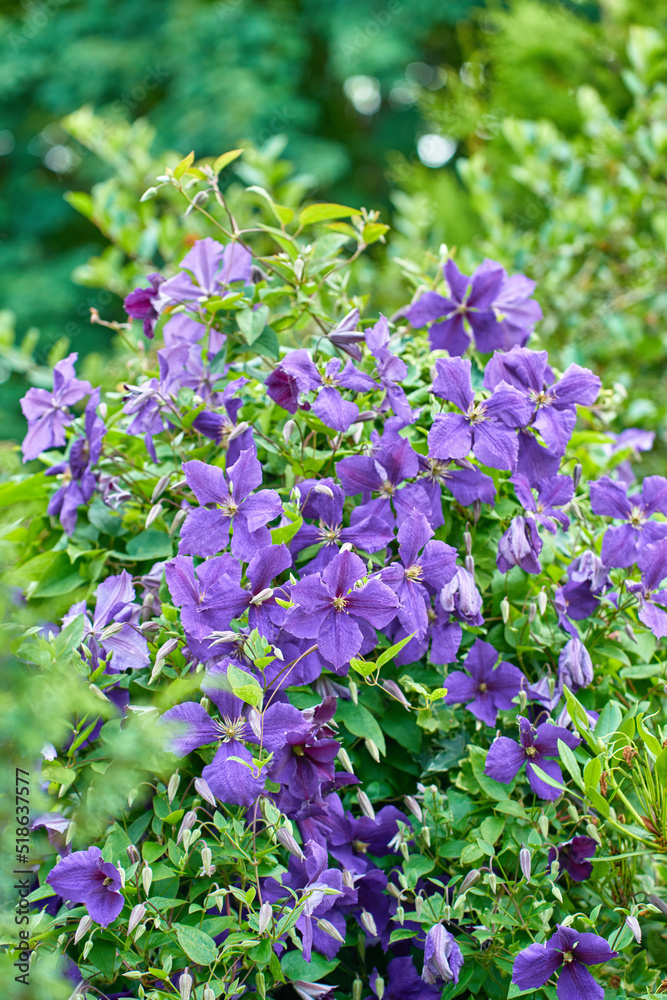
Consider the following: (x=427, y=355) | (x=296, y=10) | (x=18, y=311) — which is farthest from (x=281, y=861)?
(x=296, y=10)

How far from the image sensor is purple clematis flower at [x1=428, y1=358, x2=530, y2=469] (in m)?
0.95

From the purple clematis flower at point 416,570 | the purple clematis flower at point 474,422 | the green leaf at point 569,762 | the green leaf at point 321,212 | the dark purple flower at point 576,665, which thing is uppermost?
the green leaf at point 321,212

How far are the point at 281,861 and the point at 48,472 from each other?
2.15 ft

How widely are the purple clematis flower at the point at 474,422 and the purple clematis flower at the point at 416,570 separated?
0.10 meters

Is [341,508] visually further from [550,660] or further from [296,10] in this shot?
[296,10]

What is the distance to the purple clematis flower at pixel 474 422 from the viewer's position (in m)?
0.95

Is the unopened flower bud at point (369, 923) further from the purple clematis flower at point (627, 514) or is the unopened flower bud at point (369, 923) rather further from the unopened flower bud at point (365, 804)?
the purple clematis flower at point (627, 514)

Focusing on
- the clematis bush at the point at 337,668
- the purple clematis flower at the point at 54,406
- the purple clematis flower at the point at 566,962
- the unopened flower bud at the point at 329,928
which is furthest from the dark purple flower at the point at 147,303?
the purple clematis flower at the point at 566,962

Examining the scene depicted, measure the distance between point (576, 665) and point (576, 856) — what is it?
0.23 meters

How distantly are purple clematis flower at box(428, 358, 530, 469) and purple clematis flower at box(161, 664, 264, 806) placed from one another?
0.38m

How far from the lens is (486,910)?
91cm

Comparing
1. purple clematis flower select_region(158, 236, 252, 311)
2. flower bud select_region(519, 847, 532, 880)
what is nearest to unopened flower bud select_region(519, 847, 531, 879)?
flower bud select_region(519, 847, 532, 880)

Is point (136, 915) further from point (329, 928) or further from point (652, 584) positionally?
point (652, 584)

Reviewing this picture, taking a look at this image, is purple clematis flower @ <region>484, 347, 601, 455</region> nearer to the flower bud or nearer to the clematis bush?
the clematis bush
